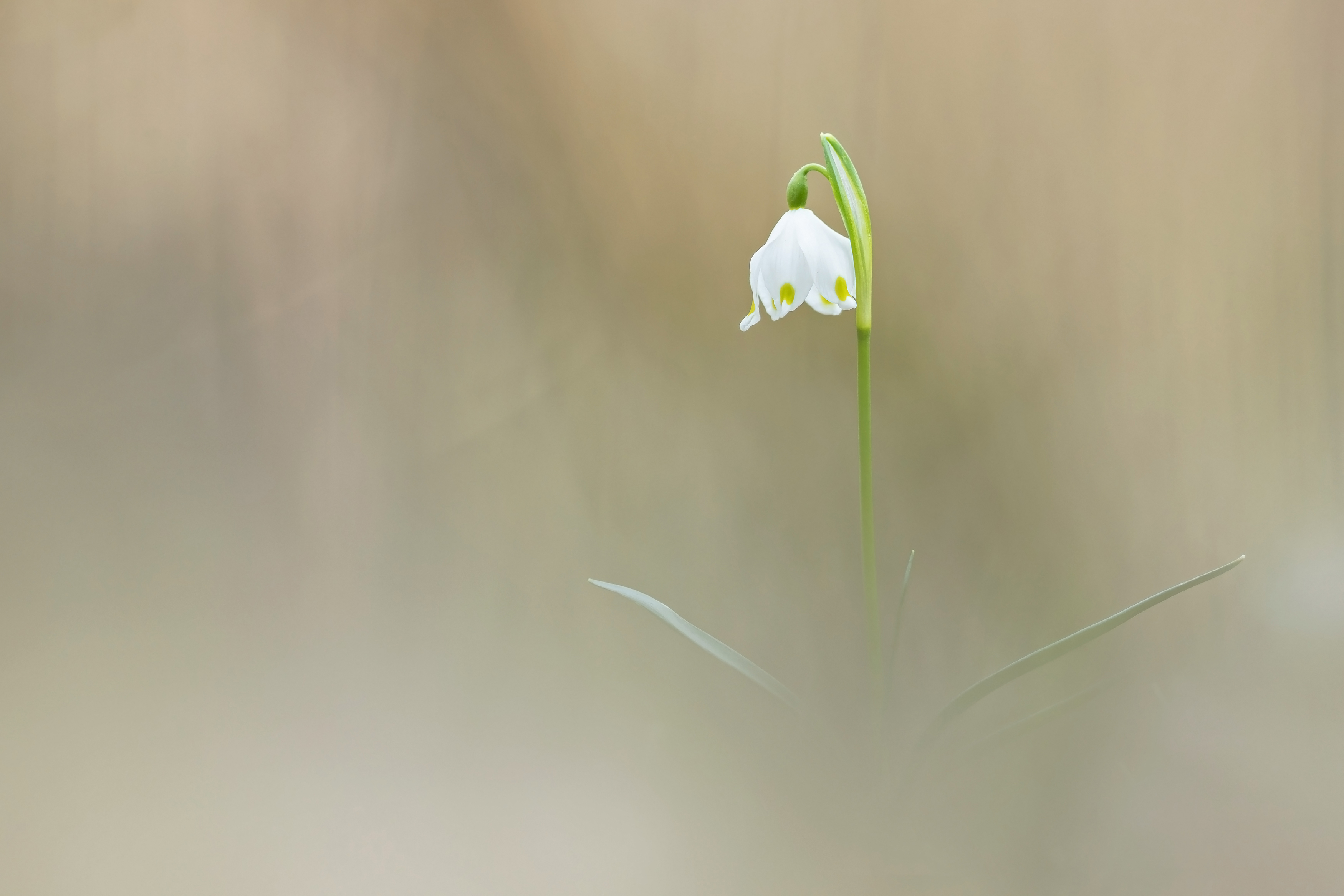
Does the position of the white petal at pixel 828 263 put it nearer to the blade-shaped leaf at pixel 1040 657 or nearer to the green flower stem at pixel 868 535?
the green flower stem at pixel 868 535

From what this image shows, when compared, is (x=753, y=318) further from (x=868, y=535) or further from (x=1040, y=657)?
(x=1040, y=657)

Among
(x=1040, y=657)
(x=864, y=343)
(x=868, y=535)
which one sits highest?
(x=864, y=343)

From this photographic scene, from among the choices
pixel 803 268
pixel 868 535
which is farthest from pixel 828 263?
pixel 868 535

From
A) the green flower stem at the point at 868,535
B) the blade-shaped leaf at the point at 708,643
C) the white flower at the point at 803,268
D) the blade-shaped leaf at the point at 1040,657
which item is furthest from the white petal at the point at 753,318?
the blade-shaped leaf at the point at 1040,657

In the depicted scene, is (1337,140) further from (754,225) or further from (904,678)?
(904,678)

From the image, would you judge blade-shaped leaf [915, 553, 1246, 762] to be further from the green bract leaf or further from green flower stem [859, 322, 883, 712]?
the green bract leaf

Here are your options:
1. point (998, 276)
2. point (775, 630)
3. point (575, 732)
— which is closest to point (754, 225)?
point (998, 276)

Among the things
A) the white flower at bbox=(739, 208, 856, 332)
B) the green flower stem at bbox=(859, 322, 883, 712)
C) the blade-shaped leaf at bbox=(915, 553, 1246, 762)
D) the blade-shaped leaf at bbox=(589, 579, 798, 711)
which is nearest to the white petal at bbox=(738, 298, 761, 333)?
the white flower at bbox=(739, 208, 856, 332)
